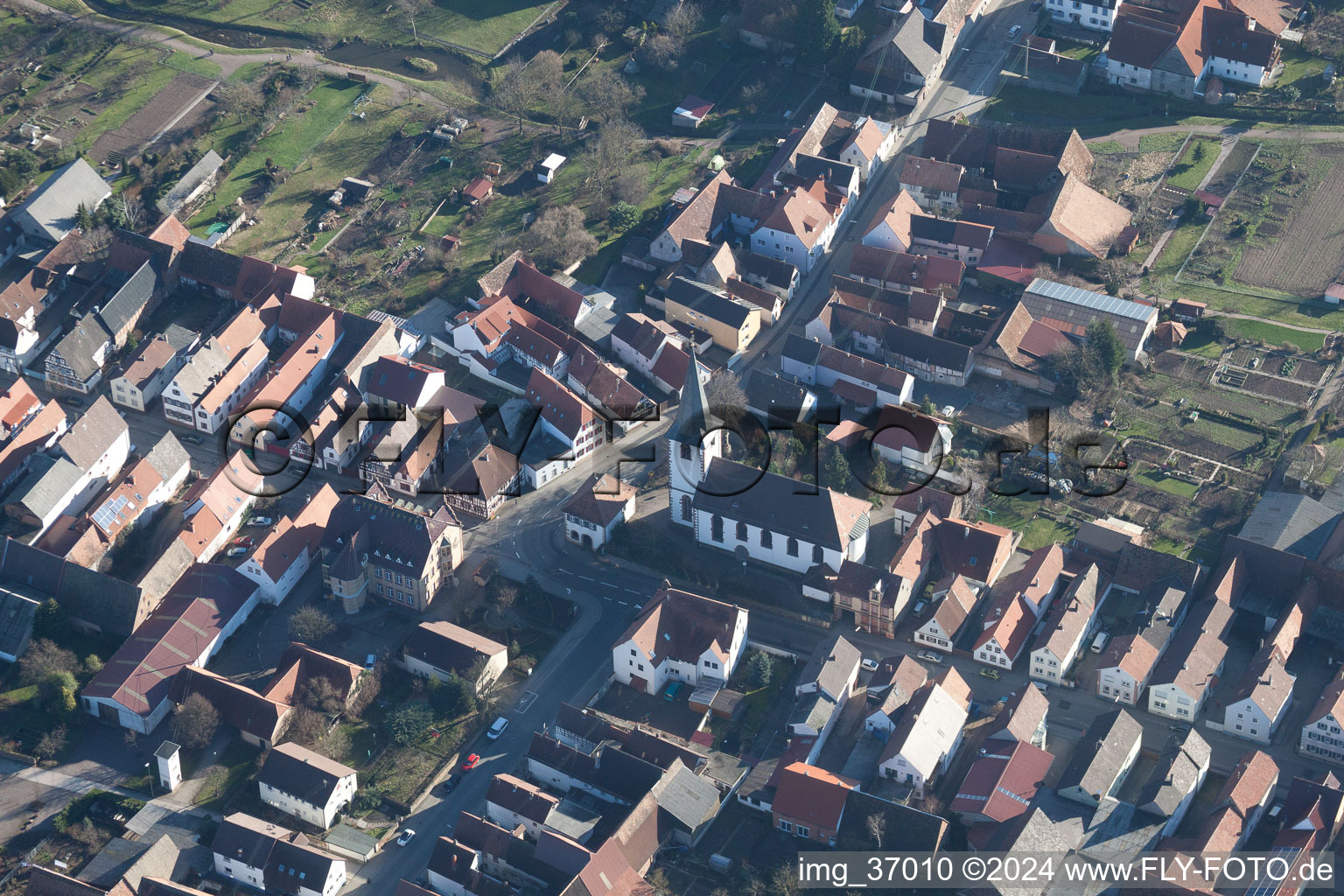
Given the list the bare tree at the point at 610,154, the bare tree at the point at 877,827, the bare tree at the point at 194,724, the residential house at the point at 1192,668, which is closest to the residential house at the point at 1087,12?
the bare tree at the point at 610,154

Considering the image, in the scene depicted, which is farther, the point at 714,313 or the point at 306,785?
the point at 714,313

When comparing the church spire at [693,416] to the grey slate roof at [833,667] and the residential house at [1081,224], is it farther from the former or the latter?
the residential house at [1081,224]

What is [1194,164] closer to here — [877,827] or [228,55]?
[877,827]

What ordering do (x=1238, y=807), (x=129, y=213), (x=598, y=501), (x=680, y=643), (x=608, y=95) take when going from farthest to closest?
(x=608, y=95) → (x=129, y=213) → (x=598, y=501) → (x=680, y=643) → (x=1238, y=807)

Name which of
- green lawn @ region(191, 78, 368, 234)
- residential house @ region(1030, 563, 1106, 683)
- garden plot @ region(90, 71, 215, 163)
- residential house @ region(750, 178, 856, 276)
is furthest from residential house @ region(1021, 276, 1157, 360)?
garden plot @ region(90, 71, 215, 163)

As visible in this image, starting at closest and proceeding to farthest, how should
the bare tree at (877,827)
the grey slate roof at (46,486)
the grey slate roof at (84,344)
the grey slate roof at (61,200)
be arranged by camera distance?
the bare tree at (877,827), the grey slate roof at (46,486), the grey slate roof at (84,344), the grey slate roof at (61,200)

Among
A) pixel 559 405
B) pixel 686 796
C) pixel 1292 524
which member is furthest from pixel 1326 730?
pixel 559 405
